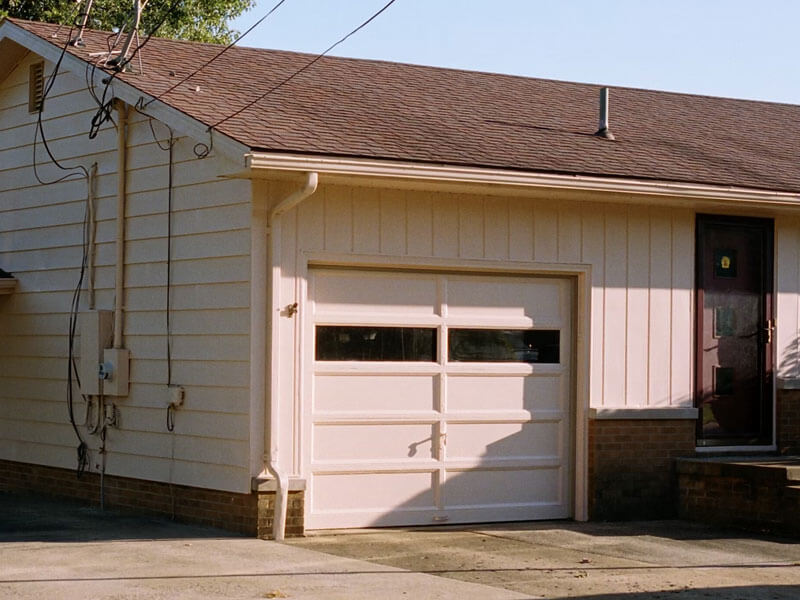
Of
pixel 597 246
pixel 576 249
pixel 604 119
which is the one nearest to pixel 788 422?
pixel 597 246

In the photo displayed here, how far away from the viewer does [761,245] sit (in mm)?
13625

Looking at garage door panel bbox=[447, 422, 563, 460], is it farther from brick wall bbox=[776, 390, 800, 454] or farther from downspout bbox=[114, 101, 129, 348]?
downspout bbox=[114, 101, 129, 348]

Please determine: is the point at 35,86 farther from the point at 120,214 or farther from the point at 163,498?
the point at 163,498

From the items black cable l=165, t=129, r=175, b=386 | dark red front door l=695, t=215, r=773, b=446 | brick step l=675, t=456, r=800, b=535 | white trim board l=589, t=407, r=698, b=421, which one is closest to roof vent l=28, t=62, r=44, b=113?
black cable l=165, t=129, r=175, b=386

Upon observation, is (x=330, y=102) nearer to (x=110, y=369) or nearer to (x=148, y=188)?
(x=148, y=188)

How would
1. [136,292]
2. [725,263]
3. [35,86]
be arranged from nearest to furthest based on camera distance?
1. [136,292]
2. [725,263]
3. [35,86]

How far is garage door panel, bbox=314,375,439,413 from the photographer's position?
458 inches

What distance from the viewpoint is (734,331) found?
1348 cm

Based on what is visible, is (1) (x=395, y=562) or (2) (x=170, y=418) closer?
(1) (x=395, y=562)

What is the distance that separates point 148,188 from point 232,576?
14.9ft

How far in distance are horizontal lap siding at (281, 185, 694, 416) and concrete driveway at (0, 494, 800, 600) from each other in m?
1.48

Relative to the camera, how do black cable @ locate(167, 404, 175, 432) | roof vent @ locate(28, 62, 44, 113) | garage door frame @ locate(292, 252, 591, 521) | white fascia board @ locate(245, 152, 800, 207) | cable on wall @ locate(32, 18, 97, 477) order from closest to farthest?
white fascia board @ locate(245, 152, 800, 207) < garage door frame @ locate(292, 252, 591, 521) < black cable @ locate(167, 404, 175, 432) < cable on wall @ locate(32, 18, 97, 477) < roof vent @ locate(28, 62, 44, 113)

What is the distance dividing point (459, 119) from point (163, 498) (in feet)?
15.1

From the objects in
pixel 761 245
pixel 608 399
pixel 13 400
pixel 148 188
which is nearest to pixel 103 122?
pixel 148 188
